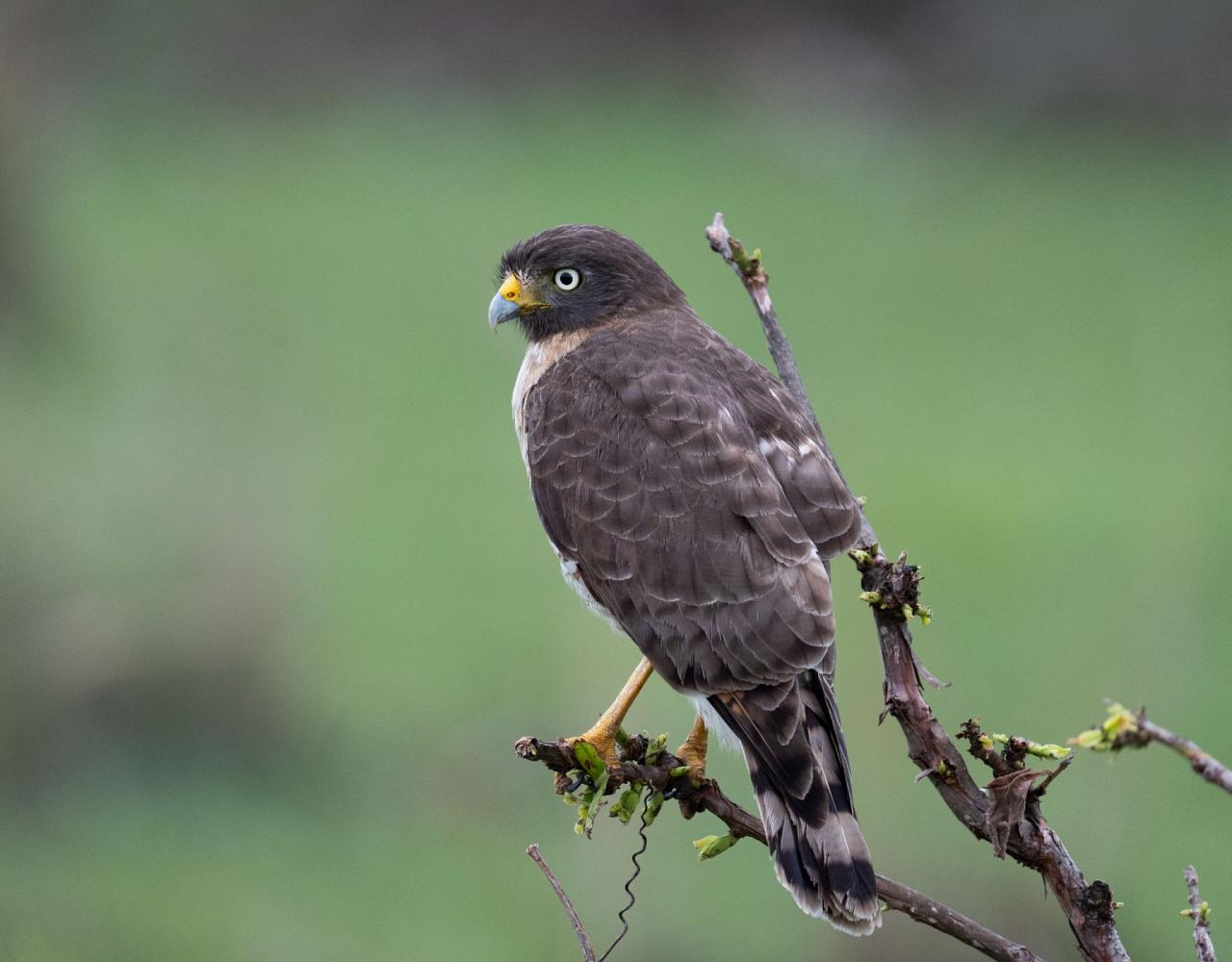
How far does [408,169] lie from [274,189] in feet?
4.92

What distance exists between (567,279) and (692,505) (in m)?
1.10

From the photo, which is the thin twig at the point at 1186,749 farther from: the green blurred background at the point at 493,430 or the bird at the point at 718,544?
the green blurred background at the point at 493,430

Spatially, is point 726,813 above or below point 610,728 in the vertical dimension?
below

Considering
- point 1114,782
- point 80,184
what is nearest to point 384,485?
point 1114,782

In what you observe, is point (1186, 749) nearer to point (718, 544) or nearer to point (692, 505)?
point (718, 544)

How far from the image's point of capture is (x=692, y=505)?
3883 mm

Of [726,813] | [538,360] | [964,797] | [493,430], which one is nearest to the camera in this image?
[964,797]

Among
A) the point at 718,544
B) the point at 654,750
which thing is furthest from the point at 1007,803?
the point at 718,544

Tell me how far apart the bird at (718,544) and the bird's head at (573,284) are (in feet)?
0.47

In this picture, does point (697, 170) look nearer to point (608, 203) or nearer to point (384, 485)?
point (608, 203)

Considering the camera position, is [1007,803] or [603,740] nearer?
[1007,803]

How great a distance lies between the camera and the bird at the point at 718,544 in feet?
11.5

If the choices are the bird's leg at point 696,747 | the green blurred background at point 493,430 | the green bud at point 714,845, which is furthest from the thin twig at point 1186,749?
the green blurred background at point 493,430

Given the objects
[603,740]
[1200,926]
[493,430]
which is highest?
[493,430]
